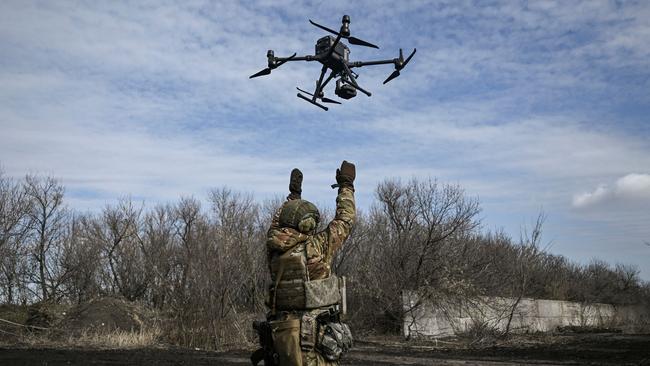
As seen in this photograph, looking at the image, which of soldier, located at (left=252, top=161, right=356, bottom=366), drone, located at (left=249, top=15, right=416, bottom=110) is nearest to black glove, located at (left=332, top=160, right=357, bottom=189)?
soldier, located at (left=252, top=161, right=356, bottom=366)

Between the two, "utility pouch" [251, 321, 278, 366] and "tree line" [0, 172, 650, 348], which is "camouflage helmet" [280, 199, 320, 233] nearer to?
"utility pouch" [251, 321, 278, 366]

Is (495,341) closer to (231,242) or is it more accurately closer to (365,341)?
(365,341)

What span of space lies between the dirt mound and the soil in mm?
3532

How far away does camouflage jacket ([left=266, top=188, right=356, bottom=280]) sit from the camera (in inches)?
198

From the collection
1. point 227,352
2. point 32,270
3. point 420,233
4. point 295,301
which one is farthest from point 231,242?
point 32,270

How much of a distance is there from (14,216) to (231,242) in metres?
17.0

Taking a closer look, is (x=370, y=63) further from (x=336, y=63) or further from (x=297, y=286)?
(x=297, y=286)

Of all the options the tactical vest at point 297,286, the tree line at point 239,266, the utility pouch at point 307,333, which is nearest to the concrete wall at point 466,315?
the tree line at point 239,266

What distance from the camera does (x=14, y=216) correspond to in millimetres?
28578

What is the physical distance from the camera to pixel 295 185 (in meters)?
5.60

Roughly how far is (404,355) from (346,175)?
1146 centimetres

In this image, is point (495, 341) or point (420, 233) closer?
point (495, 341)

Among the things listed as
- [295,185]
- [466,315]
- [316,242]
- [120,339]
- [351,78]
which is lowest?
[120,339]

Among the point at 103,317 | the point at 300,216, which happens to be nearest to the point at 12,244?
the point at 103,317
